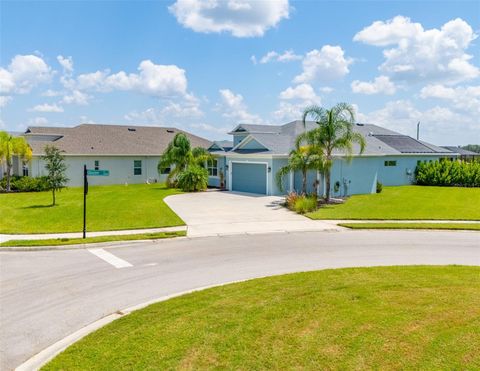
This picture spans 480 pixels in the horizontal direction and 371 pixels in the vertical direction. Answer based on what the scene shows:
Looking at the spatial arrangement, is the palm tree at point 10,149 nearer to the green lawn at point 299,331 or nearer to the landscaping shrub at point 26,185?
the landscaping shrub at point 26,185

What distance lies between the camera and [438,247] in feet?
46.1

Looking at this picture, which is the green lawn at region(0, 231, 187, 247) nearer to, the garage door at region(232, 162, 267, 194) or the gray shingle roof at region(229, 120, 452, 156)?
the garage door at region(232, 162, 267, 194)

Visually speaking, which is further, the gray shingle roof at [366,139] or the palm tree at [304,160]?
the gray shingle roof at [366,139]

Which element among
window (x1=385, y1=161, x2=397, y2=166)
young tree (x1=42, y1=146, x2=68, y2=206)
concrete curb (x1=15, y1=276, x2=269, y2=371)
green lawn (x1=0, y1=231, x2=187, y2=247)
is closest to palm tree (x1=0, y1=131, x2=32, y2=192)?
young tree (x1=42, y1=146, x2=68, y2=206)

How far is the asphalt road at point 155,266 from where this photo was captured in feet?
25.5

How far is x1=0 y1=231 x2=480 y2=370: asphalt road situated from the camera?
7.79 m

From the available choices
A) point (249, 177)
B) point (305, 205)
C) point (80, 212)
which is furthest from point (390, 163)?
point (80, 212)

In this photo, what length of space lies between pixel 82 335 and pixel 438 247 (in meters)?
11.9

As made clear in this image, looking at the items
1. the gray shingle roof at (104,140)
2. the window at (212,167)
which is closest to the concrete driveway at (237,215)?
the window at (212,167)

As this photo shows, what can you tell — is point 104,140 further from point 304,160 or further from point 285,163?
point 304,160

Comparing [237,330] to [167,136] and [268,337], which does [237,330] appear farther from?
[167,136]

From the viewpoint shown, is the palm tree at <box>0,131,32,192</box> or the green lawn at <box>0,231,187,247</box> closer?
the green lawn at <box>0,231,187,247</box>

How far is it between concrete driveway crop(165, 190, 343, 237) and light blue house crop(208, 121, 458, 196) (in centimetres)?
212

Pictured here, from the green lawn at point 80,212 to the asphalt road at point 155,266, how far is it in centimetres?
385
